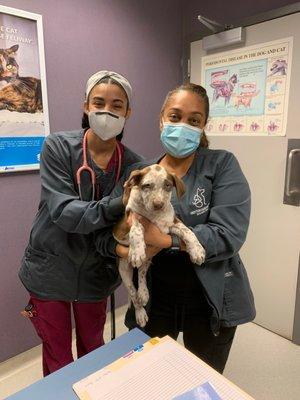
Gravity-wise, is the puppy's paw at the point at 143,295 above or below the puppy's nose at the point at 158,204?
below

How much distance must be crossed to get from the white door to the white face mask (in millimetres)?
1463

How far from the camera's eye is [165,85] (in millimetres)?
2926

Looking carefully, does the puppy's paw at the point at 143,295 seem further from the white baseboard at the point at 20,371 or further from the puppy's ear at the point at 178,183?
the white baseboard at the point at 20,371

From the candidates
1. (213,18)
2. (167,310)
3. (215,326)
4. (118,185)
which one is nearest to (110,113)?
(118,185)

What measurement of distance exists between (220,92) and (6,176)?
1.79 metres

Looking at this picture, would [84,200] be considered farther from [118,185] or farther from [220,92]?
[220,92]

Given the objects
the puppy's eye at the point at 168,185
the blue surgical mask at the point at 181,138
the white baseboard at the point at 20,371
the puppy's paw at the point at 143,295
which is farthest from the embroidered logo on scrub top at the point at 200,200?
the white baseboard at the point at 20,371

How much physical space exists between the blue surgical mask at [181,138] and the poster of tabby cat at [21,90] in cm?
112

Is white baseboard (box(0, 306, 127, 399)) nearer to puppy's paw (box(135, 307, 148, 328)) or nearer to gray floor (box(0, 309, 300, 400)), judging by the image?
gray floor (box(0, 309, 300, 400))

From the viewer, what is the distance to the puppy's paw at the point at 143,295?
4.25 ft

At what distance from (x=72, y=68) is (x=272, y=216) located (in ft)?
6.05

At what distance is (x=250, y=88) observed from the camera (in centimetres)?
248

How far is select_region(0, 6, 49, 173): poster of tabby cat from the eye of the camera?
1.91 metres

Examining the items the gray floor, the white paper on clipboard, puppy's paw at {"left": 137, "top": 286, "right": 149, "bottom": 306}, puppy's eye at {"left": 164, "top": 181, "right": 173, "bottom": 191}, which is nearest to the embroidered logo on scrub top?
puppy's eye at {"left": 164, "top": 181, "right": 173, "bottom": 191}
